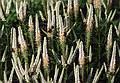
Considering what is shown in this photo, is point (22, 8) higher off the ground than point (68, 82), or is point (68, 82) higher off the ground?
point (22, 8)

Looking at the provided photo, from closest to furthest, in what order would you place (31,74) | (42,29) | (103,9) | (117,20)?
(31,74), (42,29), (117,20), (103,9)

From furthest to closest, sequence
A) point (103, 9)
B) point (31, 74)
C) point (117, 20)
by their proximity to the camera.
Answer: point (103, 9) < point (117, 20) < point (31, 74)

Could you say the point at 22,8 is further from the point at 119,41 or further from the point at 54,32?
the point at 119,41

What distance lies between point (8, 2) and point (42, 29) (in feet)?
1.09

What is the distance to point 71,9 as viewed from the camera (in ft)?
6.26

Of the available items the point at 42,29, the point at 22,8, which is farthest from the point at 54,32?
the point at 22,8

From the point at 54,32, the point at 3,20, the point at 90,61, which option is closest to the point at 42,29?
the point at 54,32

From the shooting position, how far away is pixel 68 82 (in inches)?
61.2

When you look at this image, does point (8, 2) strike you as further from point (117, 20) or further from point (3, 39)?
point (117, 20)

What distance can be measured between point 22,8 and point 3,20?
150 mm

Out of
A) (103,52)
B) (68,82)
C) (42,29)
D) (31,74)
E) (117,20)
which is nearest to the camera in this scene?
(31,74)

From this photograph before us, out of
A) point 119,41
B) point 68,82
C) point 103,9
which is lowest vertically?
point 68,82

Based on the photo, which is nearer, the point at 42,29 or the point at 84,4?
the point at 42,29

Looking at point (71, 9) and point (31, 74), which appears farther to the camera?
point (71, 9)
